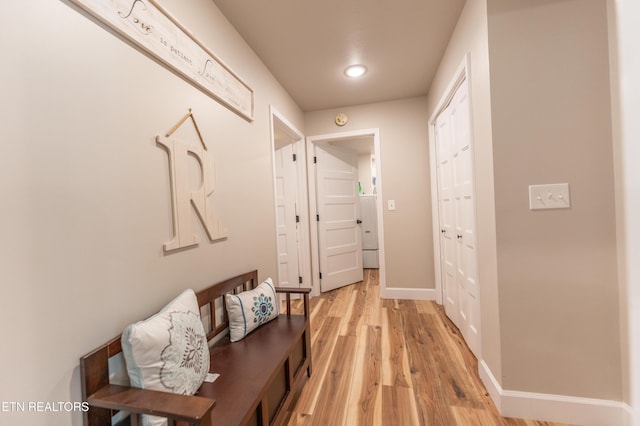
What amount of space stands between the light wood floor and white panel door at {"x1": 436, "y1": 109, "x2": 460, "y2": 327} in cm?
24

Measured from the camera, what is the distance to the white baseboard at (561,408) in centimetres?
131

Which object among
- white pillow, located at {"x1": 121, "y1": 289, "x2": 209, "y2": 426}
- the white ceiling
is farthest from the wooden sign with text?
white pillow, located at {"x1": 121, "y1": 289, "x2": 209, "y2": 426}

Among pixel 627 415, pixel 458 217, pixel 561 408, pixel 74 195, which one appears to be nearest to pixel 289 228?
pixel 458 217

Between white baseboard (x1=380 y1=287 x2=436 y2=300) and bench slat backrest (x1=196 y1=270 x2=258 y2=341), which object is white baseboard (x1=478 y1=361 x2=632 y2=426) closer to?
bench slat backrest (x1=196 y1=270 x2=258 y2=341)

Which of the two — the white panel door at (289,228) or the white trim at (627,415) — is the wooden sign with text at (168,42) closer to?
the white panel door at (289,228)

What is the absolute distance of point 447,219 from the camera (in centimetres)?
262

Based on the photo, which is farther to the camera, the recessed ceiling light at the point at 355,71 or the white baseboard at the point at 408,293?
the white baseboard at the point at 408,293

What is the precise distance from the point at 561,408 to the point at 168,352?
1.87 m

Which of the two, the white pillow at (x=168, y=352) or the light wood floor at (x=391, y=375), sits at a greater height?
the white pillow at (x=168, y=352)

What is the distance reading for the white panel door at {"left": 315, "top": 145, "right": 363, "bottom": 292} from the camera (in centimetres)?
355

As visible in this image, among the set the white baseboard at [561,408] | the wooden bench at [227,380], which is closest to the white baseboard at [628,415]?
the white baseboard at [561,408]

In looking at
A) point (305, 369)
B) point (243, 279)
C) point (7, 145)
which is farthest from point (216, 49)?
point (305, 369)

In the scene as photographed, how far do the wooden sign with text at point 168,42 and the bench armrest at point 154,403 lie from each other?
1.29 m

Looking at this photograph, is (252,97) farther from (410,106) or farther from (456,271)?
(456,271)
